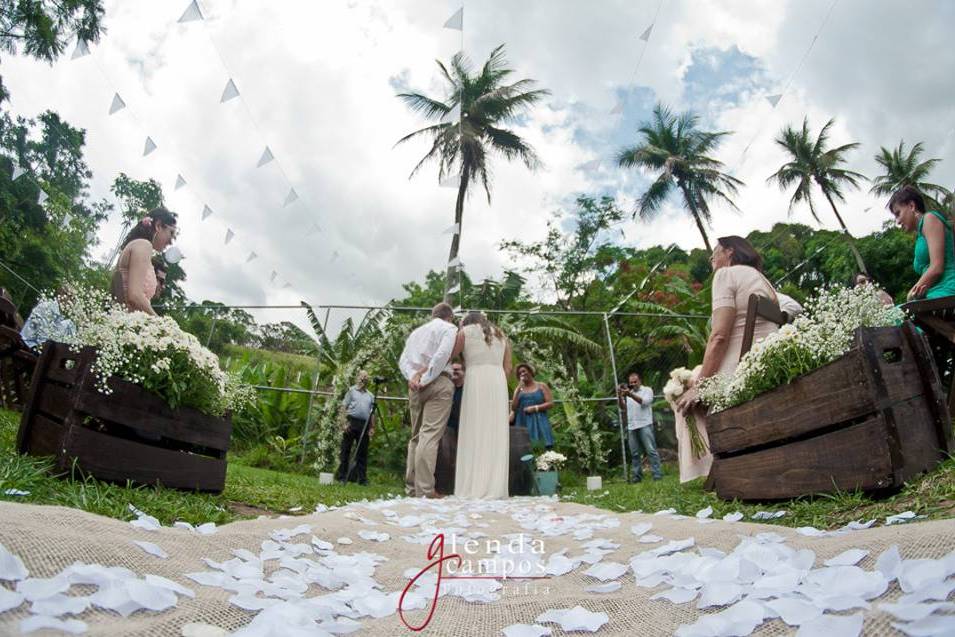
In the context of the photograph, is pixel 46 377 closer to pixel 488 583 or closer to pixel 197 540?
pixel 197 540

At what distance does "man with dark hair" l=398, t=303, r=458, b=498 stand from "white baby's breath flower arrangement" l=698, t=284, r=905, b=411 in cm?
303

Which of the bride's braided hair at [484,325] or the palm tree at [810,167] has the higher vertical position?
the palm tree at [810,167]

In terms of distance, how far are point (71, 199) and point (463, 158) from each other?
12.3 metres

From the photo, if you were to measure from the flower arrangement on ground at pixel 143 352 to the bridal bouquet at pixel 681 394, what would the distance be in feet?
10.1

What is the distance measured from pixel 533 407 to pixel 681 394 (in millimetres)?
3201

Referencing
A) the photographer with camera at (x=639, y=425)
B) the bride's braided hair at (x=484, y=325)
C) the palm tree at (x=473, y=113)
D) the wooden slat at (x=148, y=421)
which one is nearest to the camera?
the wooden slat at (x=148, y=421)

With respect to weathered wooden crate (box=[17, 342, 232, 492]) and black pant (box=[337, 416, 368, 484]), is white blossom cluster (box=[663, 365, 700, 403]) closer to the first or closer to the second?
weathered wooden crate (box=[17, 342, 232, 492])

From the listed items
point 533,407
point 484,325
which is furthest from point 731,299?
point 533,407

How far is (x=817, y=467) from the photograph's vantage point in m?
2.53

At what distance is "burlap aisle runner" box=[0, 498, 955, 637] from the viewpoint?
4.11 ft

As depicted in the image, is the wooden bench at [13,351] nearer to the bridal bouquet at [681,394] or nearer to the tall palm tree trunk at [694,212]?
the bridal bouquet at [681,394]

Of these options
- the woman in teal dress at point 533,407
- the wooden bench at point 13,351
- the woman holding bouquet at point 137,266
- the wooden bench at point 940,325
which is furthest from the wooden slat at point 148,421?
the woman in teal dress at point 533,407

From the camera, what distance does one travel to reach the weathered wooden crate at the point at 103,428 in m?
2.66

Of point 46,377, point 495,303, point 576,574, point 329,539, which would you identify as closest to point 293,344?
point 495,303
